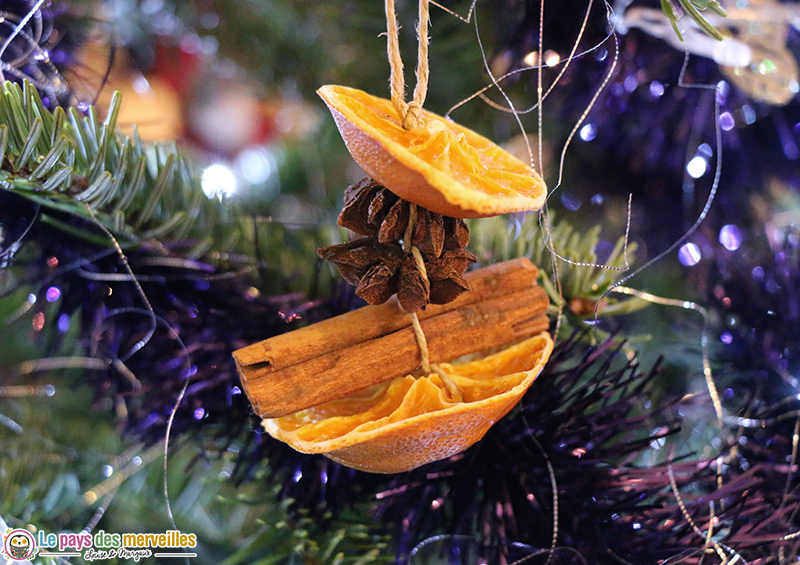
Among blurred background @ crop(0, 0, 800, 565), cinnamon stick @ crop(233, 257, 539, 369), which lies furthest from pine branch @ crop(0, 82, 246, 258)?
cinnamon stick @ crop(233, 257, 539, 369)

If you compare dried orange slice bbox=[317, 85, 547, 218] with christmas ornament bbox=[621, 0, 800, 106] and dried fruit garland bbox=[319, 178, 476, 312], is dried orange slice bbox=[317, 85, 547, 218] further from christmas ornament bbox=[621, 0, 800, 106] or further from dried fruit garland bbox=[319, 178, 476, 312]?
christmas ornament bbox=[621, 0, 800, 106]

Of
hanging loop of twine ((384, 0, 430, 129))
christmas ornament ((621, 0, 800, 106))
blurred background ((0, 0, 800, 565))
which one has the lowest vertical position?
blurred background ((0, 0, 800, 565))

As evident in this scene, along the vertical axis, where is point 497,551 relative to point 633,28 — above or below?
below

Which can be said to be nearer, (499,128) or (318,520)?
(318,520)

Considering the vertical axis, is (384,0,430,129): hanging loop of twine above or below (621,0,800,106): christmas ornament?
above

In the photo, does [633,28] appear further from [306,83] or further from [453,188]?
[306,83]

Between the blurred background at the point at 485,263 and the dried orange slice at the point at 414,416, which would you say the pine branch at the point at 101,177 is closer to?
the blurred background at the point at 485,263

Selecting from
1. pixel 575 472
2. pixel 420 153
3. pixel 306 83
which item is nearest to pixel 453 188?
pixel 420 153

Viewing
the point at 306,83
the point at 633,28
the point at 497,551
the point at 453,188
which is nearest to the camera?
the point at 453,188

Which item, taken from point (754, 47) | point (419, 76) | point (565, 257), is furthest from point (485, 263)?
point (754, 47)
